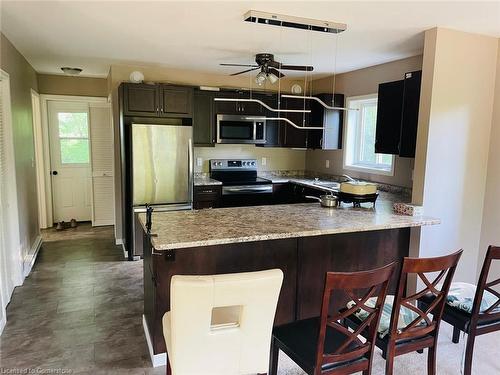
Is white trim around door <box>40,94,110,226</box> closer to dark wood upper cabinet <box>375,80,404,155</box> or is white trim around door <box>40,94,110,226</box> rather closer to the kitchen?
the kitchen

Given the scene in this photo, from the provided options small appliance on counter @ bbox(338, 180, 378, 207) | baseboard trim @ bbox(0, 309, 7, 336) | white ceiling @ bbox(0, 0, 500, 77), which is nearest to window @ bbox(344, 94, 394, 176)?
white ceiling @ bbox(0, 0, 500, 77)

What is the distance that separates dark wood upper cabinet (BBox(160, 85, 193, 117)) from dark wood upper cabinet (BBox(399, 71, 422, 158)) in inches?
102

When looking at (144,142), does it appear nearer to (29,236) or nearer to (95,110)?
(29,236)

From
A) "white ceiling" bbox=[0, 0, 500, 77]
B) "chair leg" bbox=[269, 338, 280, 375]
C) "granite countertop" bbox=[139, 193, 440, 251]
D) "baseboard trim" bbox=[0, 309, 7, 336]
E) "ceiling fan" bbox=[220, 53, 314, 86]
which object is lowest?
"baseboard trim" bbox=[0, 309, 7, 336]

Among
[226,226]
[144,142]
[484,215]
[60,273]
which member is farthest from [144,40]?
[484,215]

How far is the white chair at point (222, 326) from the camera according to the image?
1.57m

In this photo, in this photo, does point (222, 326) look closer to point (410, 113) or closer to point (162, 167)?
point (410, 113)

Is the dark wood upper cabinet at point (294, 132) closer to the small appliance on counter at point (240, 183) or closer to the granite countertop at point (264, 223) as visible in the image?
the small appliance on counter at point (240, 183)

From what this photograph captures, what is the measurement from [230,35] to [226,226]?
5.72ft

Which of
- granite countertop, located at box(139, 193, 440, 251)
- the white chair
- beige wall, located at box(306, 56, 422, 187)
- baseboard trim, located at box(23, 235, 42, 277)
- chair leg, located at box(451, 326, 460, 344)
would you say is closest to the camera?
the white chair

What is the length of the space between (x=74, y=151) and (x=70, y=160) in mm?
164

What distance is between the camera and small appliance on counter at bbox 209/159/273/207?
511cm

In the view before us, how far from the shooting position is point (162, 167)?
15.0 feet

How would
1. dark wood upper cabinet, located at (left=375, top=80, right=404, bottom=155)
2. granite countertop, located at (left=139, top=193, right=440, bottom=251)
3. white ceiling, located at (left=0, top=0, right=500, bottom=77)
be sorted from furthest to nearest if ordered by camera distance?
1. dark wood upper cabinet, located at (left=375, top=80, right=404, bottom=155)
2. white ceiling, located at (left=0, top=0, right=500, bottom=77)
3. granite countertop, located at (left=139, top=193, right=440, bottom=251)
